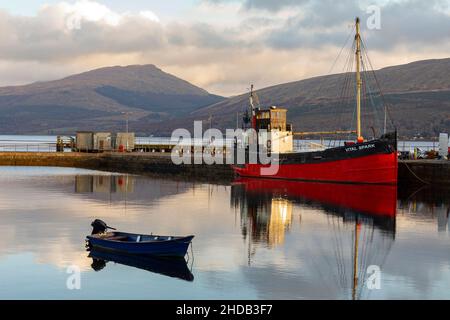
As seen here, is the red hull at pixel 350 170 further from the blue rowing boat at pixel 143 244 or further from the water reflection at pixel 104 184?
the blue rowing boat at pixel 143 244

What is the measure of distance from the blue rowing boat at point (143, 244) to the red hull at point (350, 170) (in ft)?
122

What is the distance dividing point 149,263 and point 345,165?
1608 inches

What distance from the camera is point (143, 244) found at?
32500 mm

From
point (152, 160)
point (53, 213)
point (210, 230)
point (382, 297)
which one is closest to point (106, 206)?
point (53, 213)

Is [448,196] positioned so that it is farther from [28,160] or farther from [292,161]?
[28,160]

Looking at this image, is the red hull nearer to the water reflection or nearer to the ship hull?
the ship hull

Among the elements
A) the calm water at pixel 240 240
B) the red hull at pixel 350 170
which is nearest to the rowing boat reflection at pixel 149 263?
the calm water at pixel 240 240

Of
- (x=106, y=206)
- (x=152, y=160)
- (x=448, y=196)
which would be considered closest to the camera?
(x=106, y=206)

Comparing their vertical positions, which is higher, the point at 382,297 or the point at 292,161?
the point at 292,161

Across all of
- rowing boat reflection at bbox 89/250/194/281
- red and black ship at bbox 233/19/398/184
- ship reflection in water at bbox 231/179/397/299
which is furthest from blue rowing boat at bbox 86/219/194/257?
red and black ship at bbox 233/19/398/184

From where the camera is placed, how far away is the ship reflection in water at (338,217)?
3381 centimetres
